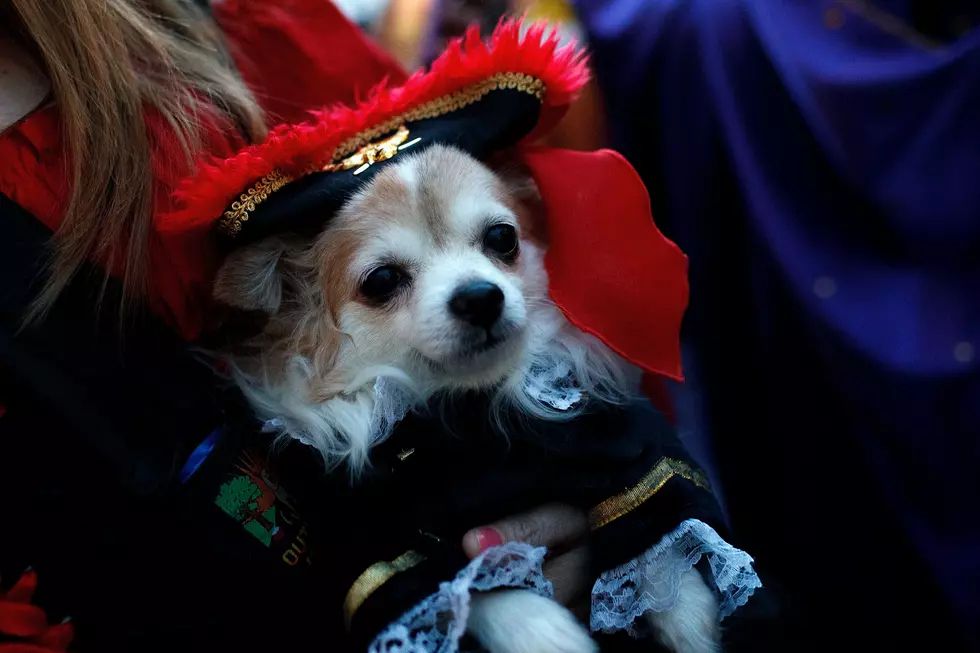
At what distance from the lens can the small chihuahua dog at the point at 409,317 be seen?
91 centimetres

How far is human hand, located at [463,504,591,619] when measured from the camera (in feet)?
2.88

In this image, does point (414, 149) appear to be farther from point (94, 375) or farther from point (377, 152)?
point (94, 375)

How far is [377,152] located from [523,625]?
2.07 ft

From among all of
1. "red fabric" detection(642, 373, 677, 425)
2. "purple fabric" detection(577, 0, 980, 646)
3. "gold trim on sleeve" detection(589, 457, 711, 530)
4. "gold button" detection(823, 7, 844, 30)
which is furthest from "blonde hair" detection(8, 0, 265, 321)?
"gold button" detection(823, 7, 844, 30)

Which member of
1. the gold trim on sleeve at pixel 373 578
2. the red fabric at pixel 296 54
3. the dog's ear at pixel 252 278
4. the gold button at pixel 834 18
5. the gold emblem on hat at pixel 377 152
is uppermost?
the red fabric at pixel 296 54

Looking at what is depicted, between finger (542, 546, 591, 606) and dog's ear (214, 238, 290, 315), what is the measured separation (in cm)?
54

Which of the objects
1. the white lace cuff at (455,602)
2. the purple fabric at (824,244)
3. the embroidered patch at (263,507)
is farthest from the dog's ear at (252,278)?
the purple fabric at (824,244)

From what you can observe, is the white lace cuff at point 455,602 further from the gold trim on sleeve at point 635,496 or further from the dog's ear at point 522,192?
the dog's ear at point 522,192

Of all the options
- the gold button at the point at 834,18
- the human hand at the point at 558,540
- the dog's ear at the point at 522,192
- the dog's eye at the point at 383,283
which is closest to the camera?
the human hand at the point at 558,540

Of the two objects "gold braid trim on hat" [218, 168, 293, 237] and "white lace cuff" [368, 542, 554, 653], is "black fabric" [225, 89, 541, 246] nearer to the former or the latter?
"gold braid trim on hat" [218, 168, 293, 237]

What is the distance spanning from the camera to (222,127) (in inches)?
40.8

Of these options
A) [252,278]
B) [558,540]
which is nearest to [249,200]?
[252,278]

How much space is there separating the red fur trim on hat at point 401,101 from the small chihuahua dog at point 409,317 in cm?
8

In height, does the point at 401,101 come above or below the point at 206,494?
above
